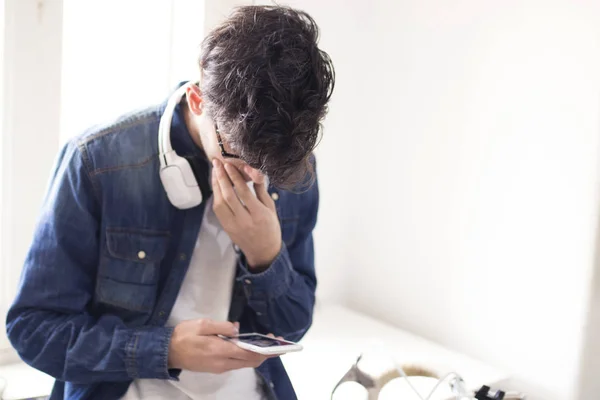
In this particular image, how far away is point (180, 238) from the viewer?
3.44 feet

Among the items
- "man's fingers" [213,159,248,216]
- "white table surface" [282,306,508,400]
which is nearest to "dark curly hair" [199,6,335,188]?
"man's fingers" [213,159,248,216]

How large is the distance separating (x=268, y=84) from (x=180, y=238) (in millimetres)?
338

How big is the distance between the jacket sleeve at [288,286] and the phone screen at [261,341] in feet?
0.27

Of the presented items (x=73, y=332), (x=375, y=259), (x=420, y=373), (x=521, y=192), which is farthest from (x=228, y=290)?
(x=375, y=259)

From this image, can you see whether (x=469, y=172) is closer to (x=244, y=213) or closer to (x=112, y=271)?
(x=244, y=213)

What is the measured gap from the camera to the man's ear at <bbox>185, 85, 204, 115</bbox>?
982 mm

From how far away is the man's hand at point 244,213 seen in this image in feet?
3.27

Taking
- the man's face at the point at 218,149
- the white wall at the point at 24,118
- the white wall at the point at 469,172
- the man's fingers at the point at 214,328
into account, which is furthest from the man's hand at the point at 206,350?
the white wall at the point at 469,172

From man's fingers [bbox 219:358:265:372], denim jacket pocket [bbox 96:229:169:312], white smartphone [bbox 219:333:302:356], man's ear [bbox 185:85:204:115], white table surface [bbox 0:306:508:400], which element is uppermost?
man's ear [bbox 185:85:204:115]

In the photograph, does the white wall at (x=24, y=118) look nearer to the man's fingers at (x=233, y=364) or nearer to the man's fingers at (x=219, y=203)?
the man's fingers at (x=219, y=203)

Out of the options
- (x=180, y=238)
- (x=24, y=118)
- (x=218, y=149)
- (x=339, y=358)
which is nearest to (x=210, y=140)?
(x=218, y=149)

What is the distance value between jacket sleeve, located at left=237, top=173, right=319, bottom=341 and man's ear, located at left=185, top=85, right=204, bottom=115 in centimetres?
26

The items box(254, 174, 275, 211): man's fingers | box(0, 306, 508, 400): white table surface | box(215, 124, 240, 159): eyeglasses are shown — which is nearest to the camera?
box(215, 124, 240, 159): eyeglasses

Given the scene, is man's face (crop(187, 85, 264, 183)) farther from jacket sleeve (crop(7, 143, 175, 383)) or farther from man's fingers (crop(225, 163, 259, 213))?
Answer: jacket sleeve (crop(7, 143, 175, 383))
